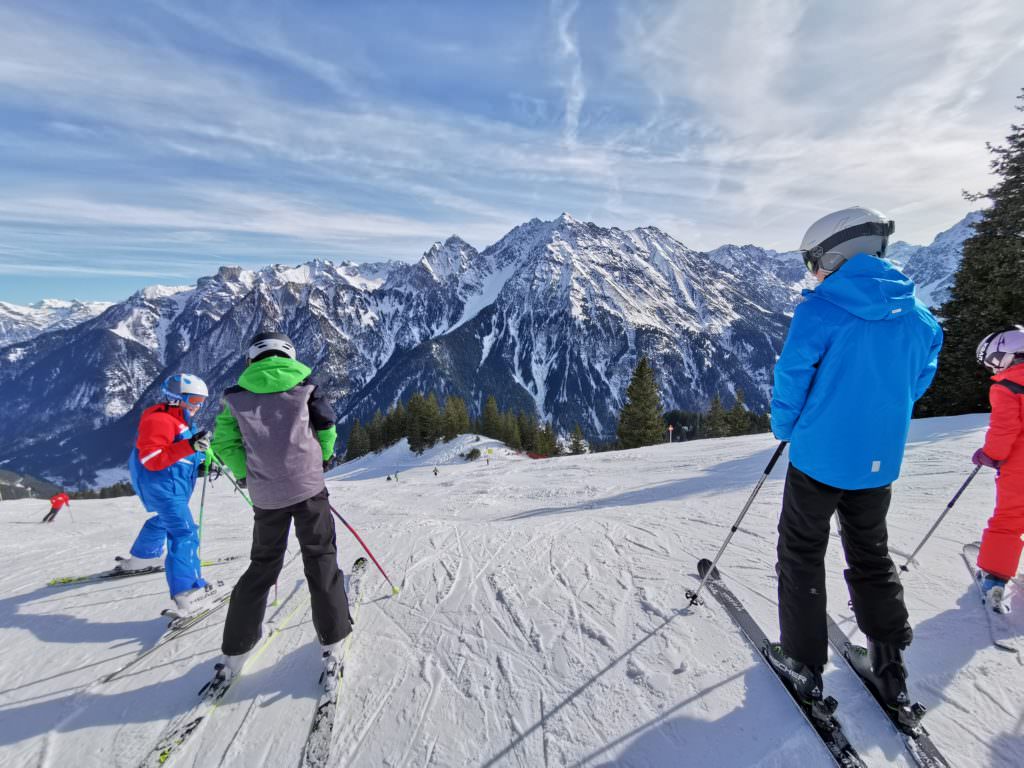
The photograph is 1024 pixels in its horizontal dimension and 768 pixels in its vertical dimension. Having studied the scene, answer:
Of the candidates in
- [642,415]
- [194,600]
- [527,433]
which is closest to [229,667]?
[194,600]

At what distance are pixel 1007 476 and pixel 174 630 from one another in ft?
26.9

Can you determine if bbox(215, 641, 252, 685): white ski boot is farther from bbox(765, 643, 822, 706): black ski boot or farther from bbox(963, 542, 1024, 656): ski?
bbox(963, 542, 1024, 656): ski

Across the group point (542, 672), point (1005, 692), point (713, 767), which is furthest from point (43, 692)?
point (1005, 692)

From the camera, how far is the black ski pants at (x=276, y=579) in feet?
12.2

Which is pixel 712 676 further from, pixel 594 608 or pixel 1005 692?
pixel 1005 692

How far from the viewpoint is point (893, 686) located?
297 cm

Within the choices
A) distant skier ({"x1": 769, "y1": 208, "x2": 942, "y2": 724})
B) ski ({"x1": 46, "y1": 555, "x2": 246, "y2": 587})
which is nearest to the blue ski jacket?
distant skier ({"x1": 769, "y1": 208, "x2": 942, "y2": 724})

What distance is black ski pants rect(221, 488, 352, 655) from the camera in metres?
3.71

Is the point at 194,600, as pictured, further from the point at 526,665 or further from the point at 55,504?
the point at 55,504

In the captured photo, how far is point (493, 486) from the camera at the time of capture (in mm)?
14430

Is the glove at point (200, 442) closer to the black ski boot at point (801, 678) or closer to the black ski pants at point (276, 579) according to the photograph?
the black ski pants at point (276, 579)

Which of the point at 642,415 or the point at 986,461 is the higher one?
the point at 986,461

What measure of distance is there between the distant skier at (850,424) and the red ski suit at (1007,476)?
76.2 inches

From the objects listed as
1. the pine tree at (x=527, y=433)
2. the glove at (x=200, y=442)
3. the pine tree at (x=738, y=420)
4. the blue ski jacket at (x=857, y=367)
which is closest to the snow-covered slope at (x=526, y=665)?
the blue ski jacket at (x=857, y=367)
